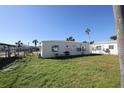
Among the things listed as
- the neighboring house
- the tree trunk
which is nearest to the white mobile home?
the neighboring house

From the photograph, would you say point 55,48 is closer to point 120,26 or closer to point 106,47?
point 106,47

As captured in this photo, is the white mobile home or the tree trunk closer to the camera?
the tree trunk

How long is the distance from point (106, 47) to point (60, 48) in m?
9.22

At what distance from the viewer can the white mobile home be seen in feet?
67.8

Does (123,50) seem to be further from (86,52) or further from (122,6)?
(86,52)

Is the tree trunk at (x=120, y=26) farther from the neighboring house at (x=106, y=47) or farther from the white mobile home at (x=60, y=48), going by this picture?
the neighboring house at (x=106, y=47)

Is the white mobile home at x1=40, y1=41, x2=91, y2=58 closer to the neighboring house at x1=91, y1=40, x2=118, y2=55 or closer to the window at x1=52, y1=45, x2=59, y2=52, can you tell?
the window at x1=52, y1=45, x2=59, y2=52

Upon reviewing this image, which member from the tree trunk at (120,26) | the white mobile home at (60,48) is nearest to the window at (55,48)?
the white mobile home at (60,48)

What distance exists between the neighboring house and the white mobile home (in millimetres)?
3360

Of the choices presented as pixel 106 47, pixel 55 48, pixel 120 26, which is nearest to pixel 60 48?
pixel 55 48

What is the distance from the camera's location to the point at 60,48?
885 inches

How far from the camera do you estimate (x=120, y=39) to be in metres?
3.10
